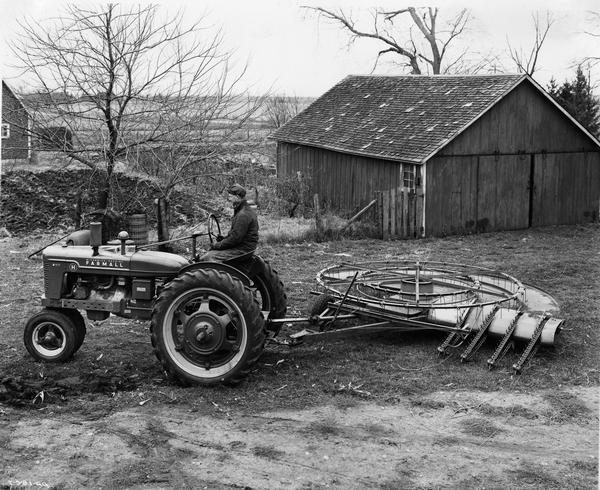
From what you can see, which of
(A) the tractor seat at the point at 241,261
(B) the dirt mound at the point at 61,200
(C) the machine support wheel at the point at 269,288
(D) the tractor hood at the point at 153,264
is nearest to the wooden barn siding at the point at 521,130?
(B) the dirt mound at the point at 61,200

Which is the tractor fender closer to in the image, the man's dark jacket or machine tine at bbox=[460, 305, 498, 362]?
the man's dark jacket

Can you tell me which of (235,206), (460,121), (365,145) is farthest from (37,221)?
(235,206)

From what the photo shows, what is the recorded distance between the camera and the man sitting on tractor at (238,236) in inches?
325

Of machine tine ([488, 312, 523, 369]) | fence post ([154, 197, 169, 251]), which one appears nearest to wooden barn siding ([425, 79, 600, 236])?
fence post ([154, 197, 169, 251])

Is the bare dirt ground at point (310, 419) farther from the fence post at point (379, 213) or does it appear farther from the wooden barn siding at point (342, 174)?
the wooden barn siding at point (342, 174)

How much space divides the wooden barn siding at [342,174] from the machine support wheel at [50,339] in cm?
1356

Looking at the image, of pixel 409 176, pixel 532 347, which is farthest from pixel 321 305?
pixel 409 176

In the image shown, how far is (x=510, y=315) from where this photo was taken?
29.8ft

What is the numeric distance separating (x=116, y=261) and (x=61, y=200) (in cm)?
1835

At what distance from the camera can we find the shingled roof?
2064 cm

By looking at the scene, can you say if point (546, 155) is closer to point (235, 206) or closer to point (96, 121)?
point (96, 121)

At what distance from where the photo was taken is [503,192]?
21.2m

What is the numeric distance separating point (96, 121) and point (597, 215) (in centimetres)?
1483

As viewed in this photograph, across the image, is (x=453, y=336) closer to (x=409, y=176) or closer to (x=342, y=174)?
(x=409, y=176)
